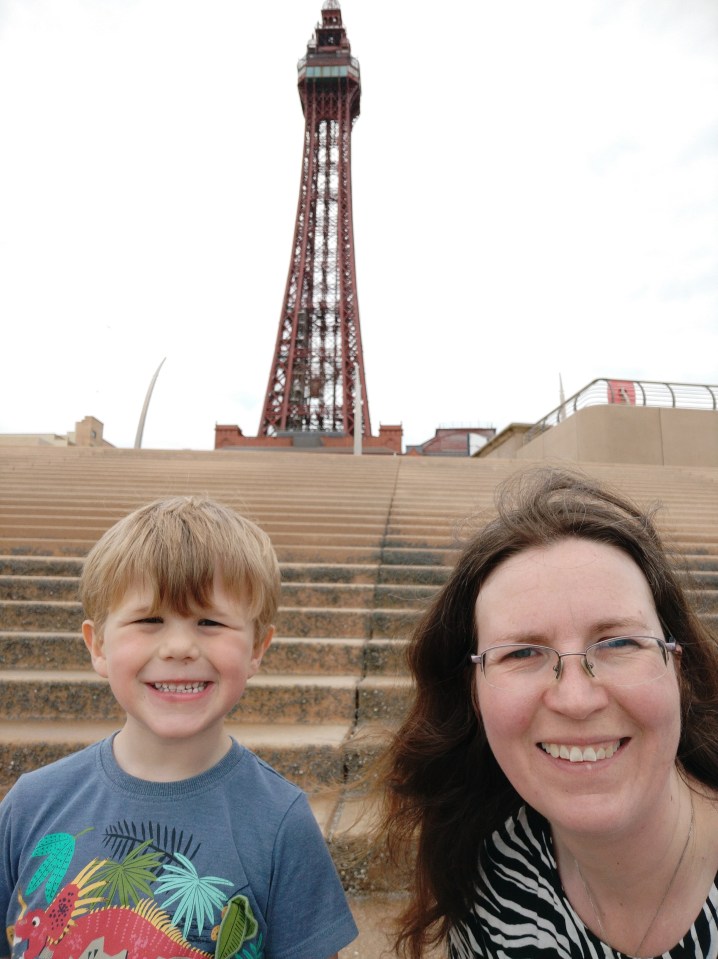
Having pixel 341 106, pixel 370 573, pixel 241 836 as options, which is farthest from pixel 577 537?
pixel 341 106

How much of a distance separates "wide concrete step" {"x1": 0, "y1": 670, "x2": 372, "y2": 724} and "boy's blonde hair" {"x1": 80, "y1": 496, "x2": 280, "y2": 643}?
1.08 metres

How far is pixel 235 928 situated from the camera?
939 millimetres

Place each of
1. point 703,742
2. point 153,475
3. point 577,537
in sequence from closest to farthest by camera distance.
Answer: point 577,537, point 703,742, point 153,475

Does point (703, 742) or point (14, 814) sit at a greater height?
point (703, 742)

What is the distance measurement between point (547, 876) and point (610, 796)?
10.3 inches

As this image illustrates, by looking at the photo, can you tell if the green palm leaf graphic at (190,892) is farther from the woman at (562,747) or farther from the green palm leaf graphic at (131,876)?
the woman at (562,747)

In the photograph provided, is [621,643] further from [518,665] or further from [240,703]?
[240,703]

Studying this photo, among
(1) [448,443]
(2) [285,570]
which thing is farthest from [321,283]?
(2) [285,570]

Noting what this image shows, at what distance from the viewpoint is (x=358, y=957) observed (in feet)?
4.48

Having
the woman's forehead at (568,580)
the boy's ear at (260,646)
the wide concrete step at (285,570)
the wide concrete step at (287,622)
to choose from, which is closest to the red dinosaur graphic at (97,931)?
the boy's ear at (260,646)

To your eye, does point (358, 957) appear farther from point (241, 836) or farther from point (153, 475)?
point (153, 475)

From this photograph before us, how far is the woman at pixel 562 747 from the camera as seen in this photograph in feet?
2.68

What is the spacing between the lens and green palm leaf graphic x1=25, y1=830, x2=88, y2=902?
3.14 feet

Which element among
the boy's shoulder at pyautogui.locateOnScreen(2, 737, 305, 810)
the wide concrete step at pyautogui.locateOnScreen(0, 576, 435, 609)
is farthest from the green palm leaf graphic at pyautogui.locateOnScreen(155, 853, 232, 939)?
the wide concrete step at pyautogui.locateOnScreen(0, 576, 435, 609)
